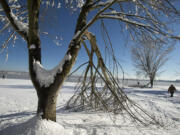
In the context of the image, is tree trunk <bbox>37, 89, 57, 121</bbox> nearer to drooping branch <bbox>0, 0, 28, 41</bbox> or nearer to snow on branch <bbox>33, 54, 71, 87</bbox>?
snow on branch <bbox>33, 54, 71, 87</bbox>

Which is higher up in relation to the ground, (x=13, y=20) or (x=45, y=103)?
(x=13, y=20)

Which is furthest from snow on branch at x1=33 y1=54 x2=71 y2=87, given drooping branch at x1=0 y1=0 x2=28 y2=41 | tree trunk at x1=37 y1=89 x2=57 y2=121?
drooping branch at x1=0 y1=0 x2=28 y2=41

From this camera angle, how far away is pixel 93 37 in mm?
2395

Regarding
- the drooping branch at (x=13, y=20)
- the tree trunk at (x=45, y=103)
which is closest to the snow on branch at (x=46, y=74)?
the tree trunk at (x=45, y=103)

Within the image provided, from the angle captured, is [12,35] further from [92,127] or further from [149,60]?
[149,60]

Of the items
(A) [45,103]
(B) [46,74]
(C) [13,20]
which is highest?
(C) [13,20]

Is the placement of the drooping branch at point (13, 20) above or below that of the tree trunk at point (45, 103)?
above

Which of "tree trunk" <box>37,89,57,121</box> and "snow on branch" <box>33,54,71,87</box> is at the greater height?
"snow on branch" <box>33,54,71,87</box>

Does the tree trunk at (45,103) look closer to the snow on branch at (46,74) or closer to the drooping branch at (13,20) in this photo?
the snow on branch at (46,74)

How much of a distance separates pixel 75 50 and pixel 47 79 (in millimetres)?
778

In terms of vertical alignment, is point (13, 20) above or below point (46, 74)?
above

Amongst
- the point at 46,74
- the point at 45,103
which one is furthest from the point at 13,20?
the point at 45,103

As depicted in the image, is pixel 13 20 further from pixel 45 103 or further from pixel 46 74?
pixel 45 103

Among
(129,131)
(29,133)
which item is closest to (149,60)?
(129,131)
